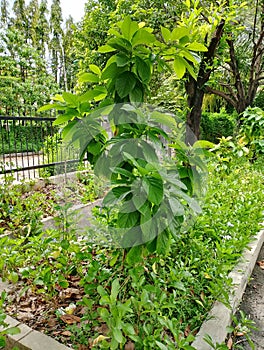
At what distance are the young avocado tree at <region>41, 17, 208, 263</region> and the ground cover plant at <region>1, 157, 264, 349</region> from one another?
220 mm

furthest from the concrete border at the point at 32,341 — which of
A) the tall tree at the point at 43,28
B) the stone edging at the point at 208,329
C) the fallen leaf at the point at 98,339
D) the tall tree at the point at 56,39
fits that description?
the tall tree at the point at 56,39

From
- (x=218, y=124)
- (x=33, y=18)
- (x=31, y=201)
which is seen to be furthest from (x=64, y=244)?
(x=33, y=18)

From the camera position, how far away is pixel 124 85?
3.34ft

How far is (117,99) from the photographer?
1100 millimetres

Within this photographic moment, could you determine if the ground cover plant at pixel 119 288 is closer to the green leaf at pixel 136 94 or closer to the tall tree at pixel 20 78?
the green leaf at pixel 136 94

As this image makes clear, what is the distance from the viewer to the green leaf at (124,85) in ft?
3.34

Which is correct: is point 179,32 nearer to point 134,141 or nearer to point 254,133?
point 134,141

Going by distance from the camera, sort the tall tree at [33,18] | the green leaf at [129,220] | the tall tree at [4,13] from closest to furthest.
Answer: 1. the green leaf at [129,220]
2. the tall tree at [4,13]
3. the tall tree at [33,18]

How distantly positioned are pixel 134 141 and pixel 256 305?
146 cm

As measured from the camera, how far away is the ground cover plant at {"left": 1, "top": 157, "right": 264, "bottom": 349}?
3.51 feet

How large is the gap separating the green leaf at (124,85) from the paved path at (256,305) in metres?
1.34

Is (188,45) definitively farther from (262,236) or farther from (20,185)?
(20,185)

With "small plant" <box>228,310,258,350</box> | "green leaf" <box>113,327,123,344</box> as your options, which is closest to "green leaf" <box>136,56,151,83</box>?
"green leaf" <box>113,327,123,344</box>

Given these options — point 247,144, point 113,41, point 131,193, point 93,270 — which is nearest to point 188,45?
point 113,41
